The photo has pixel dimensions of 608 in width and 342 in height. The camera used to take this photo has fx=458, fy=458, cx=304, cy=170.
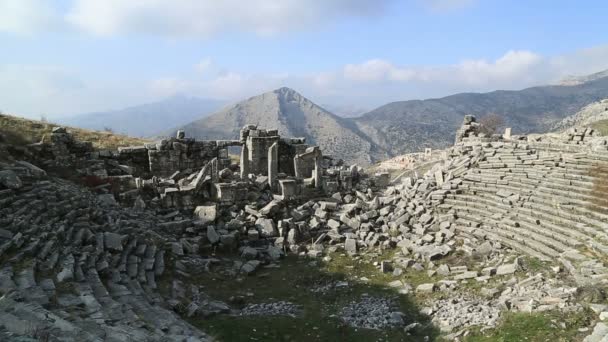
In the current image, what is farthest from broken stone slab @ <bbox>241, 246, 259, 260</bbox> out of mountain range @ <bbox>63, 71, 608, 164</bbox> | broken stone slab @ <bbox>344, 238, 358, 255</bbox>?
mountain range @ <bbox>63, 71, 608, 164</bbox>

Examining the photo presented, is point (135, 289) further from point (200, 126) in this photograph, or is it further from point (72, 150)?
point (200, 126)

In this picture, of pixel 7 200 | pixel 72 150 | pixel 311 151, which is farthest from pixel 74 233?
pixel 311 151

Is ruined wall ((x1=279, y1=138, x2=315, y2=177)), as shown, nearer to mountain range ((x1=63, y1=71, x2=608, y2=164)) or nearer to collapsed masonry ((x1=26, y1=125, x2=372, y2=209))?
collapsed masonry ((x1=26, y1=125, x2=372, y2=209))

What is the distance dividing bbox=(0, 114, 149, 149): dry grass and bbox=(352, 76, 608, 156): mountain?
74141 millimetres

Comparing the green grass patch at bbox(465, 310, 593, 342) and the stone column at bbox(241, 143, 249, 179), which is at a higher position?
the stone column at bbox(241, 143, 249, 179)

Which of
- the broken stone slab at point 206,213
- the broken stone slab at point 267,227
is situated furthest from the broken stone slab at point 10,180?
the broken stone slab at point 267,227

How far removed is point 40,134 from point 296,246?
65.8 ft

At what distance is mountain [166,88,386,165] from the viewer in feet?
329

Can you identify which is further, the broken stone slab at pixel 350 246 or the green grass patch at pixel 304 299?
the broken stone slab at pixel 350 246

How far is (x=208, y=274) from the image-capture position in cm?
1566

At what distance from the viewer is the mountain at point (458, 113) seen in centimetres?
11212

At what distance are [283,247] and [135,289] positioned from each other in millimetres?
7228

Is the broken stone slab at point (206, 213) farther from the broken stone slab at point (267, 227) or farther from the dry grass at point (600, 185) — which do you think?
the dry grass at point (600, 185)

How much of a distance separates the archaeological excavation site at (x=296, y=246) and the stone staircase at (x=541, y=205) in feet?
0.22
